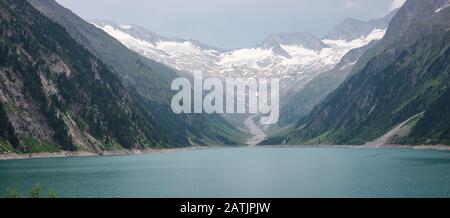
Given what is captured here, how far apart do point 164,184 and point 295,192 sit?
3318cm

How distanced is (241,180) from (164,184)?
19.3 m
